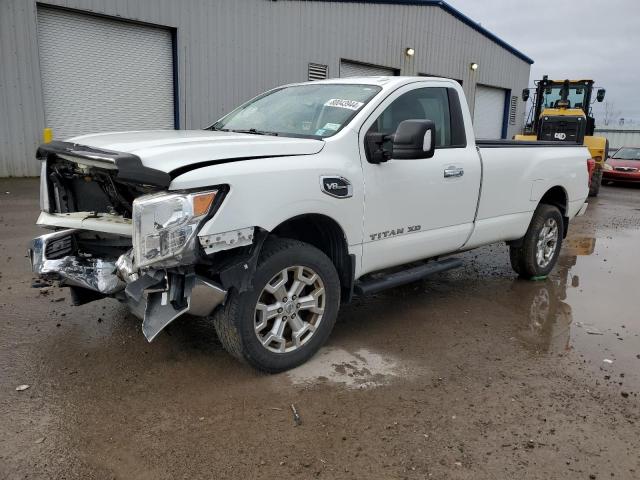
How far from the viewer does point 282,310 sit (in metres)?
3.55

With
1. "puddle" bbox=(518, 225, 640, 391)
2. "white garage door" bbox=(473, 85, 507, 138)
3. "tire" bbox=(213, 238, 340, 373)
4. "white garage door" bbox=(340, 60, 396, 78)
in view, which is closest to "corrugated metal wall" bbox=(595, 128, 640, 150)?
"white garage door" bbox=(473, 85, 507, 138)

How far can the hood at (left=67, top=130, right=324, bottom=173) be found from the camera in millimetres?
3064

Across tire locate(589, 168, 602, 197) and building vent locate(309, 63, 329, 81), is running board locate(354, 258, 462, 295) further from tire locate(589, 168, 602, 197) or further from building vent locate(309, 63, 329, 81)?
building vent locate(309, 63, 329, 81)

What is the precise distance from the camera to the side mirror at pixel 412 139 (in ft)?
12.1

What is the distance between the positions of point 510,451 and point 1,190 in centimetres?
1104

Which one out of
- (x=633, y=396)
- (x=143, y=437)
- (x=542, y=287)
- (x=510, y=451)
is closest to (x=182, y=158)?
(x=143, y=437)

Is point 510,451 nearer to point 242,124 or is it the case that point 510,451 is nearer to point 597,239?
point 242,124

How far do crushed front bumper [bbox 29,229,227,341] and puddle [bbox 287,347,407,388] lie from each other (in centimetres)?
82

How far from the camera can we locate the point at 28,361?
12.1ft

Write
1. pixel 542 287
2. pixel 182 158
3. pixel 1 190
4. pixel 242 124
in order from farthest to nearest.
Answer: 1. pixel 1 190
2. pixel 542 287
3. pixel 242 124
4. pixel 182 158

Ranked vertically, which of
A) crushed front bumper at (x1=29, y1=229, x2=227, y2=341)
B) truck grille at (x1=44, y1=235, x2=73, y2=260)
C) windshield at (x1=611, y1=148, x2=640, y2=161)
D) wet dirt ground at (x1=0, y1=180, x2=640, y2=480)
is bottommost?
wet dirt ground at (x1=0, y1=180, x2=640, y2=480)

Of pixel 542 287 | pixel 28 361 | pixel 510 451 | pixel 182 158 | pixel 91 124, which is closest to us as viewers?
pixel 510 451

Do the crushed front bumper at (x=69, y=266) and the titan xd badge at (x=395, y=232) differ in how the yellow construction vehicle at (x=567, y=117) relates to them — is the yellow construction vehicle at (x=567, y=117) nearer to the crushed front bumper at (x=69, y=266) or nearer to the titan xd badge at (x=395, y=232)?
the titan xd badge at (x=395, y=232)

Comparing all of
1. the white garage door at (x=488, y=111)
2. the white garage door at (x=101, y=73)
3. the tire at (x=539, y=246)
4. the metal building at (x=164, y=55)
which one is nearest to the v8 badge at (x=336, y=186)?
the tire at (x=539, y=246)
